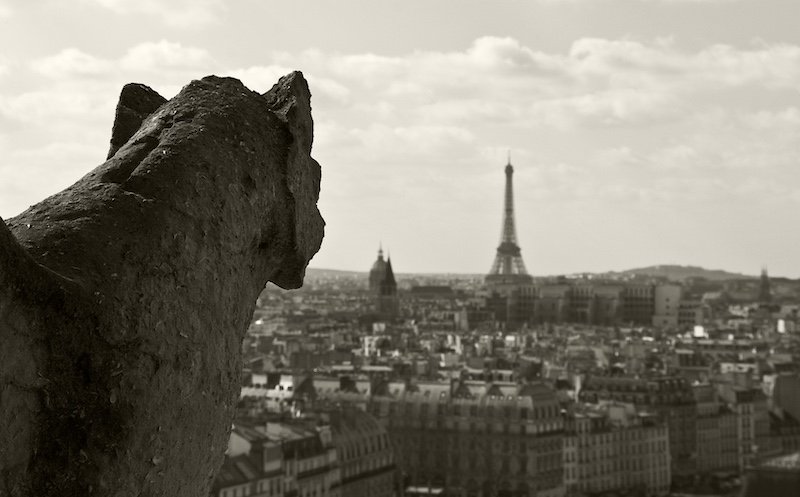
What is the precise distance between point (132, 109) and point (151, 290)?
115 centimetres

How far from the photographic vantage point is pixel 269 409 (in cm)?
6631

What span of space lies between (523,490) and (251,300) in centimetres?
6512

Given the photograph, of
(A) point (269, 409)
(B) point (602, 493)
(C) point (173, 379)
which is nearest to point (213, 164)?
(C) point (173, 379)

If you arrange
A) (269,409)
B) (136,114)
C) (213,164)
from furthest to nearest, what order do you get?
(269,409)
(136,114)
(213,164)

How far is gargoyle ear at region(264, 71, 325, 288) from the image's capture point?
453 cm

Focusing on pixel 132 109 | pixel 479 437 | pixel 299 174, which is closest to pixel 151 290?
pixel 299 174

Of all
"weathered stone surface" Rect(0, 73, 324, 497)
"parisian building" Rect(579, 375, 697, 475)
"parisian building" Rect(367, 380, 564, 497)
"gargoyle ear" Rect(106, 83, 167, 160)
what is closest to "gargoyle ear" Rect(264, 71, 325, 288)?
"weathered stone surface" Rect(0, 73, 324, 497)

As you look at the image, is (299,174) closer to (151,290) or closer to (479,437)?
(151,290)

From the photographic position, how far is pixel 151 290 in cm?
386

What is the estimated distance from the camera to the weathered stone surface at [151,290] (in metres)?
3.57

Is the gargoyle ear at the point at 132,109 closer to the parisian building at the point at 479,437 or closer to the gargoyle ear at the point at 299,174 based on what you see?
the gargoyle ear at the point at 299,174

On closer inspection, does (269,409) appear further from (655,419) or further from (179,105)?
(179,105)

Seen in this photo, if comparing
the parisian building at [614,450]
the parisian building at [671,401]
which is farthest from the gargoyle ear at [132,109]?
the parisian building at [671,401]

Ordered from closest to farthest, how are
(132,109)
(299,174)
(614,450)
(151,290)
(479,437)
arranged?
(151,290) → (299,174) → (132,109) → (479,437) → (614,450)
